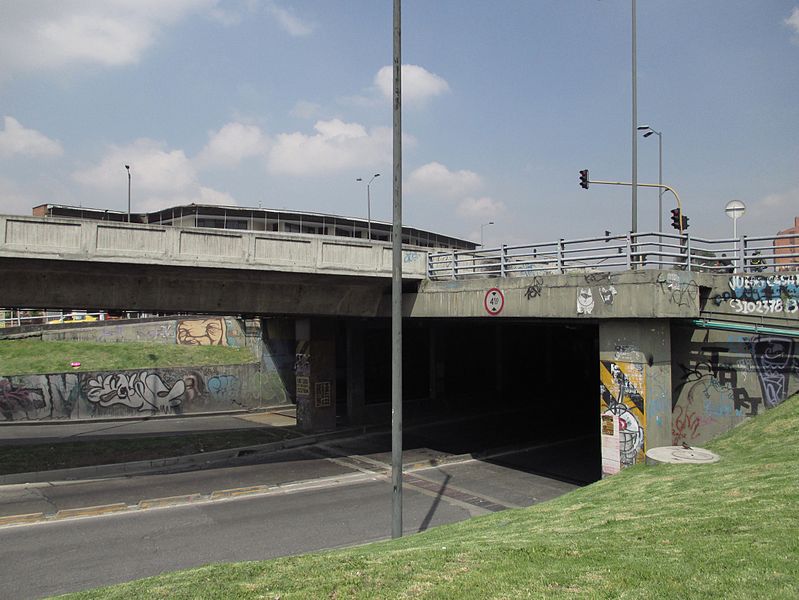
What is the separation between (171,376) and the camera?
106 ft

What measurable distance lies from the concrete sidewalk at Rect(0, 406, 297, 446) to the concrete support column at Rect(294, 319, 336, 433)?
1983mm

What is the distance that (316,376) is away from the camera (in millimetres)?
28156

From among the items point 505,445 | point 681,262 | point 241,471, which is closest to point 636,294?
point 681,262

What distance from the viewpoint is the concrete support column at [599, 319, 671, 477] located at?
14.6 m

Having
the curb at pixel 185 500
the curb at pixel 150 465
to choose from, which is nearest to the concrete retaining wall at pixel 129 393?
the curb at pixel 150 465

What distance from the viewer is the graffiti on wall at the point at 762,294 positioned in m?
13.6

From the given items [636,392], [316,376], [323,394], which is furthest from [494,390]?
[636,392]

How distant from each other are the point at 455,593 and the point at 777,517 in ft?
14.4

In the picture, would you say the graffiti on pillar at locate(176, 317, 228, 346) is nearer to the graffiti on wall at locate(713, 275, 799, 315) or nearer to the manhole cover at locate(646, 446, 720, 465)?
the manhole cover at locate(646, 446, 720, 465)

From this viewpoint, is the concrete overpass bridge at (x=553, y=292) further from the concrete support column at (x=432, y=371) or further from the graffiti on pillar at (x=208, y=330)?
the graffiti on pillar at (x=208, y=330)

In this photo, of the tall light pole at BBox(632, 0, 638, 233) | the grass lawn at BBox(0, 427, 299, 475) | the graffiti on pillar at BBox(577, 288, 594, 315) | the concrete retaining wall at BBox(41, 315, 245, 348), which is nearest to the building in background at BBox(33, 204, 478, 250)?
the concrete retaining wall at BBox(41, 315, 245, 348)

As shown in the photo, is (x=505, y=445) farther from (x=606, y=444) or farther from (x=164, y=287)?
(x=164, y=287)

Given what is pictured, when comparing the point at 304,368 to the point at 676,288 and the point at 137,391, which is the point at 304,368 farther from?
the point at 676,288

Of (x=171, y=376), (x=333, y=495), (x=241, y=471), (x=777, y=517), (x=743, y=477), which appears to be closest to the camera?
(x=777, y=517)
